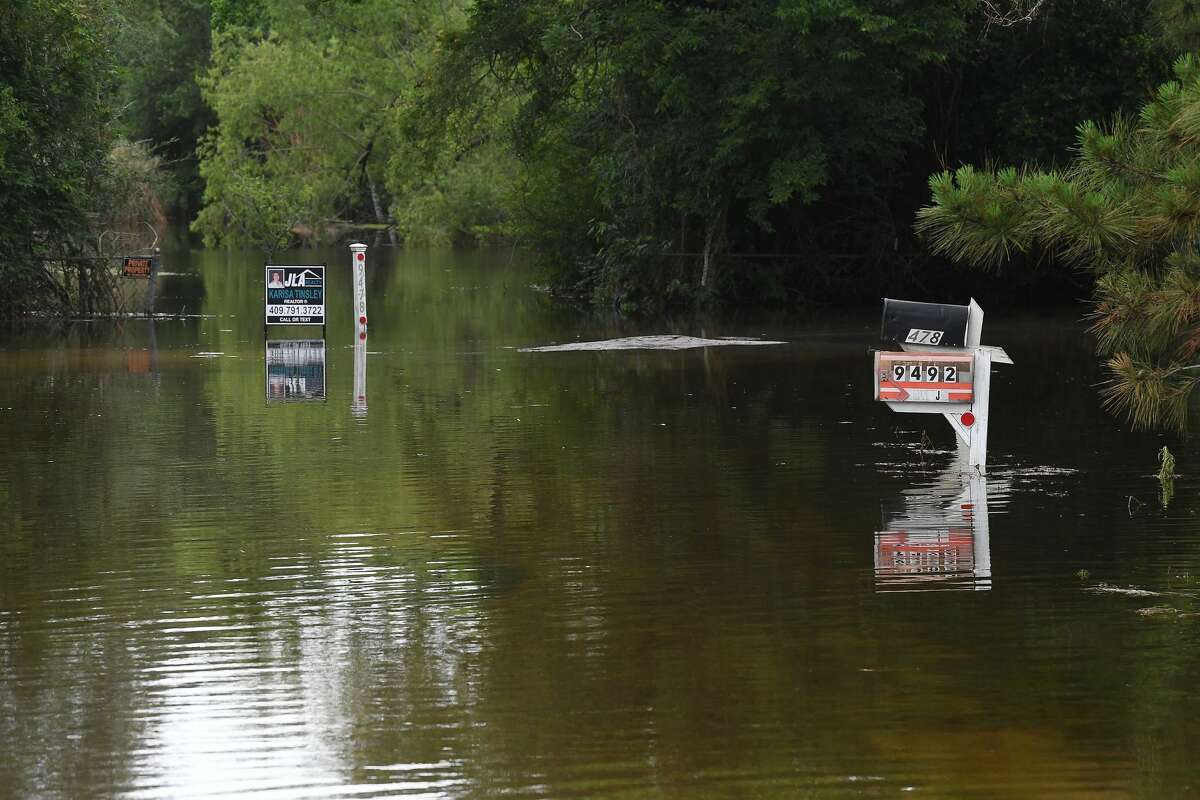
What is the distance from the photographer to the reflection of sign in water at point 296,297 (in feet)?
92.3

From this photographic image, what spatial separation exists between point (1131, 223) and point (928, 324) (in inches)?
113

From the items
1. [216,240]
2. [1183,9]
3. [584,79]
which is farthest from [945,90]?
[216,240]

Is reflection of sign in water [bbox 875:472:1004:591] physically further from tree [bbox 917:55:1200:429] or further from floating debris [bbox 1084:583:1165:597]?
tree [bbox 917:55:1200:429]

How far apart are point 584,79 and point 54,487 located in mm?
23442

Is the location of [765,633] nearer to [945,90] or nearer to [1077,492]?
[1077,492]

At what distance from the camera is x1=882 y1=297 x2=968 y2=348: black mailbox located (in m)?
13.2

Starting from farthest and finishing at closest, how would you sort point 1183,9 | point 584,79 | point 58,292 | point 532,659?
point 584,79
point 58,292
point 1183,9
point 532,659

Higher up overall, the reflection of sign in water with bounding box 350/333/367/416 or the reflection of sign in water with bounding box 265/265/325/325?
the reflection of sign in water with bounding box 265/265/325/325

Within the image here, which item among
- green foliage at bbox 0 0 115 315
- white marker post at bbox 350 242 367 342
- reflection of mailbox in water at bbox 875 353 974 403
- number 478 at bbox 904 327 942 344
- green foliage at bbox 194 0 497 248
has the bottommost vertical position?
reflection of mailbox in water at bbox 875 353 974 403

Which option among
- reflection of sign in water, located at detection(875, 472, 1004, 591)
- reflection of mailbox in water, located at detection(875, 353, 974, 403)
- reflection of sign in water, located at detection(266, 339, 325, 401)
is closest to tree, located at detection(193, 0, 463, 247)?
reflection of sign in water, located at detection(266, 339, 325, 401)

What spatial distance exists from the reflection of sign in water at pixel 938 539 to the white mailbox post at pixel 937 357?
0.68 metres

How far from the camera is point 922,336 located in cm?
1331

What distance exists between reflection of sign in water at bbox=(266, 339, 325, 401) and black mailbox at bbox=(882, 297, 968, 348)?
27.2ft

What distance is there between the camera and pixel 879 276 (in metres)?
36.0
